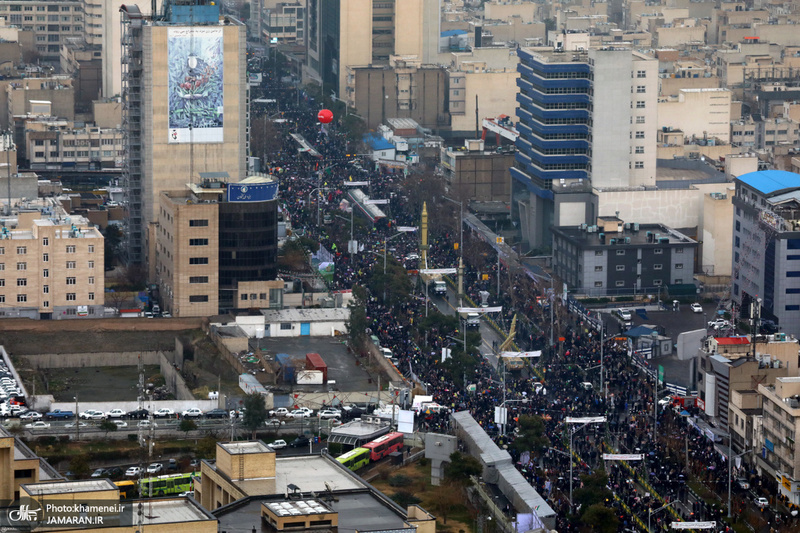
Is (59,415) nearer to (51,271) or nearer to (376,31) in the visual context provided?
(51,271)

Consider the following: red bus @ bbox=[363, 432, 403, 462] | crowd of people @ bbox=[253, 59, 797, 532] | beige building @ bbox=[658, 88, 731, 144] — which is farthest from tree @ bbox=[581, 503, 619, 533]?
beige building @ bbox=[658, 88, 731, 144]

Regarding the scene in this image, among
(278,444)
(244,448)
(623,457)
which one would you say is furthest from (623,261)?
(244,448)

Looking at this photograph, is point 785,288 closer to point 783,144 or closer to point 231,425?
point 231,425

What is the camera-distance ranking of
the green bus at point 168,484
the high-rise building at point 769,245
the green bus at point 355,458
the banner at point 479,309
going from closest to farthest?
the green bus at point 168,484
the green bus at point 355,458
the high-rise building at point 769,245
the banner at point 479,309

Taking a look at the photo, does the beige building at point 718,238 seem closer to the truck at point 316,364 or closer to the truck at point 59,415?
the truck at point 316,364

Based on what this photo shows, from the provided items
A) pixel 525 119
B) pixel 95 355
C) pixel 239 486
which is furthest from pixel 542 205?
pixel 239 486

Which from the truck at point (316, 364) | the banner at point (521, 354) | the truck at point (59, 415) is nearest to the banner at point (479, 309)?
the banner at point (521, 354)
